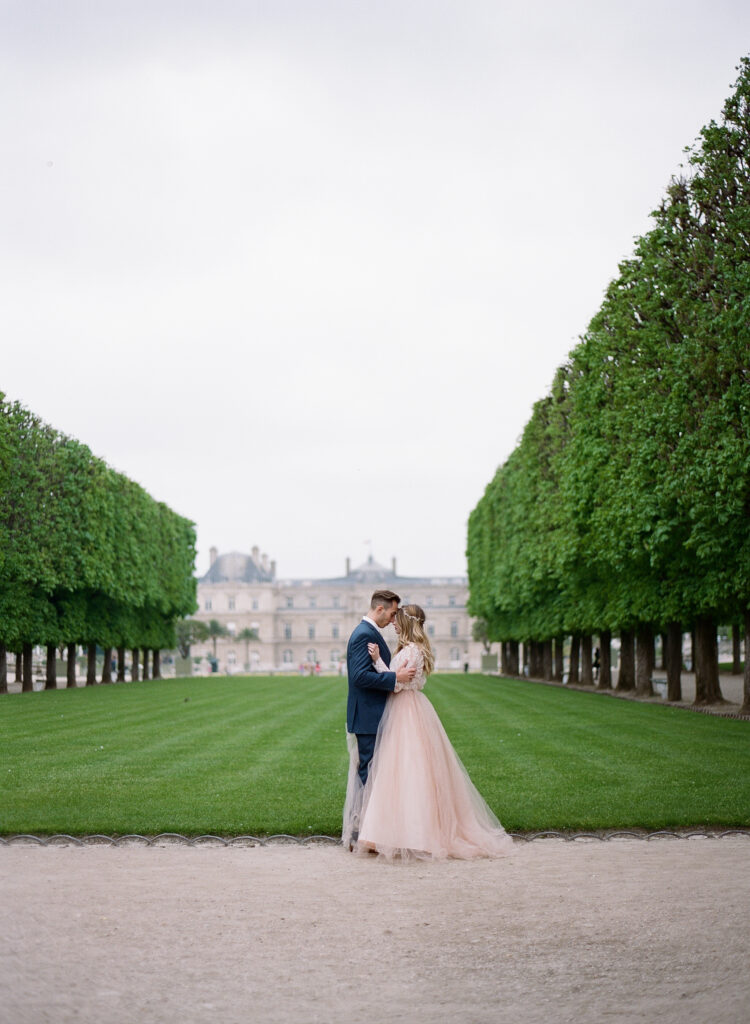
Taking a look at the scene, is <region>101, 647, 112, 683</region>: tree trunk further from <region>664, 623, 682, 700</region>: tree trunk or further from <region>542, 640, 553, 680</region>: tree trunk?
<region>664, 623, 682, 700</region>: tree trunk

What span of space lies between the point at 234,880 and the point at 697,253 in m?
17.3

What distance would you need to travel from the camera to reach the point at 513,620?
160ft

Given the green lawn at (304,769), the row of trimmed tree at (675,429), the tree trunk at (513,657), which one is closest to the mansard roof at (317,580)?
the tree trunk at (513,657)

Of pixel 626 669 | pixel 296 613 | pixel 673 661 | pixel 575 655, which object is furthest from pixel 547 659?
pixel 296 613

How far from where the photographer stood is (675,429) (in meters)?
21.4

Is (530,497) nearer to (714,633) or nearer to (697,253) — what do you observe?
(714,633)

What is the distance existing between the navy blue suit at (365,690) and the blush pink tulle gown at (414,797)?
7 cm

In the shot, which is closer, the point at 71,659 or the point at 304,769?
the point at 304,769

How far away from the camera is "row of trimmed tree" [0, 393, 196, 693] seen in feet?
117

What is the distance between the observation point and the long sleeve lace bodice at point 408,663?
886 cm

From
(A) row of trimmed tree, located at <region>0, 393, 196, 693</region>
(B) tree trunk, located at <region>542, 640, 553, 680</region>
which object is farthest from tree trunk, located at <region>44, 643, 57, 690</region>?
(B) tree trunk, located at <region>542, 640, 553, 680</region>

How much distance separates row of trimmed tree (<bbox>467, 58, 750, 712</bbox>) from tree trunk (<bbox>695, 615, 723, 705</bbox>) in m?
0.05

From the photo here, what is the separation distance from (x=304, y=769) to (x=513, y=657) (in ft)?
148

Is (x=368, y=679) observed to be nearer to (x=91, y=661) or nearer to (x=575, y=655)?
(x=575, y=655)
